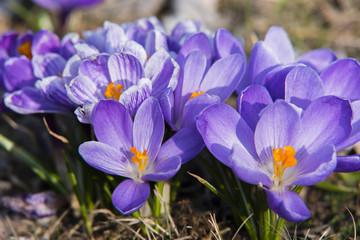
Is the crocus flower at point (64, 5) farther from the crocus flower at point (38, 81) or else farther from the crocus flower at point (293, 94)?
the crocus flower at point (293, 94)

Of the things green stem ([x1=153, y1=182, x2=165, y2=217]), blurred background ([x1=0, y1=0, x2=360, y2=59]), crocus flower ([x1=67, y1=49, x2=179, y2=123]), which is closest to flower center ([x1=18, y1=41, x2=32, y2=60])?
crocus flower ([x1=67, y1=49, x2=179, y2=123])

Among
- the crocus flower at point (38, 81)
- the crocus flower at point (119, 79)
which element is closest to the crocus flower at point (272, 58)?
the crocus flower at point (119, 79)

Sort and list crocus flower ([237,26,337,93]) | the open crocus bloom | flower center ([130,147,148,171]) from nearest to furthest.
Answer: the open crocus bloom
flower center ([130,147,148,171])
crocus flower ([237,26,337,93])

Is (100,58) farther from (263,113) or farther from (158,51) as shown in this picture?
(263,113)

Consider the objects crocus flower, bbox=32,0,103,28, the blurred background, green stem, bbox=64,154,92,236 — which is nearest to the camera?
green stem, bbox=64,154,92,236

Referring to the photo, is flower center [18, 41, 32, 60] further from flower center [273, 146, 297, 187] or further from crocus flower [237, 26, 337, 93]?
flower center [273, 146, 297, 187]

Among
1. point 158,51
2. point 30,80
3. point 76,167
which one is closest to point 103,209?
point 76,167

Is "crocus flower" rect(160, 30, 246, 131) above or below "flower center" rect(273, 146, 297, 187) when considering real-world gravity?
above
